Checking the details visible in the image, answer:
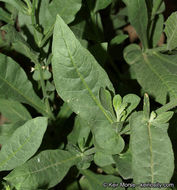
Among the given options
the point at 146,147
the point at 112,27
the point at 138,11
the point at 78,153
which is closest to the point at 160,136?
the point at 146,147

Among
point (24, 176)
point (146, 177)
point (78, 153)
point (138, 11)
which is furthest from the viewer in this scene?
point (138, 11)

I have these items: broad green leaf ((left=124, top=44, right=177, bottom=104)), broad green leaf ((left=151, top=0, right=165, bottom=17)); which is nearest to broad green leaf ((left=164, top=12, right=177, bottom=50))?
broad green leaf ((left=124, top=44, right=177, bottom=104))

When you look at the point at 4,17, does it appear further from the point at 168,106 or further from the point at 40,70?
the point at 168,106

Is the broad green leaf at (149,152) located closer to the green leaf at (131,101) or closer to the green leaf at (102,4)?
the green leaf at (131,101)

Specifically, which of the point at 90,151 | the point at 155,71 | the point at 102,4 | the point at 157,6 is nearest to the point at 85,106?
the point at 90,151

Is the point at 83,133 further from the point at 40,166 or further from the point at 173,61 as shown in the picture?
the point at 173,61
